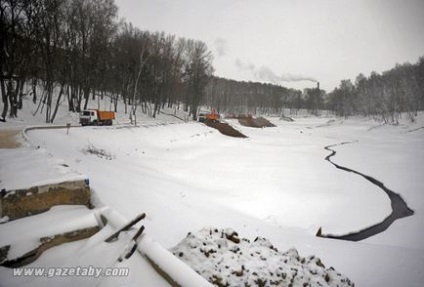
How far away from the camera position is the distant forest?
22.2 meters

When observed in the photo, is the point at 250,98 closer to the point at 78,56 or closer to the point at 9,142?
the point at 78,56

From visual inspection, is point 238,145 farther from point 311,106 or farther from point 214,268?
point 311,106

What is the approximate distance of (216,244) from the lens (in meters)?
4.38

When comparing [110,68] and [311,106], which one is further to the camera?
[311,106]

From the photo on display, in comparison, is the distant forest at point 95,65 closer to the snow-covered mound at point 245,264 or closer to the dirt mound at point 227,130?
the dirt mound at point 227,130

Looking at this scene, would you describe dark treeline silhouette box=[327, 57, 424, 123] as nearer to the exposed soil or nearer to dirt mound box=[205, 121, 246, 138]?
dirt mound box=[205, 121, 246, 138]

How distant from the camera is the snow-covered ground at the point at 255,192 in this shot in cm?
701

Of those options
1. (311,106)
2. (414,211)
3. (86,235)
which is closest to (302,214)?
(414,211)

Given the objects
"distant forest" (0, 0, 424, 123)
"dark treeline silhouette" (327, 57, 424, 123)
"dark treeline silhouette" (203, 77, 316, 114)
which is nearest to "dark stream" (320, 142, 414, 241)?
"distant forest" (0, 0, 424, 123)

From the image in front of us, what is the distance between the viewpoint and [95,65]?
106ft

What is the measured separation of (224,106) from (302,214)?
9255 cm

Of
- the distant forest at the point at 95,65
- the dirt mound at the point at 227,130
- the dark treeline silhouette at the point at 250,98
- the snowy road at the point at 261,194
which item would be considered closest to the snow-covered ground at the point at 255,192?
the snowy road at the point at 261,194

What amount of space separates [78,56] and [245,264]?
33.9 m

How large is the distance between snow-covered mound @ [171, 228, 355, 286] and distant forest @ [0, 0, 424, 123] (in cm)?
1537
